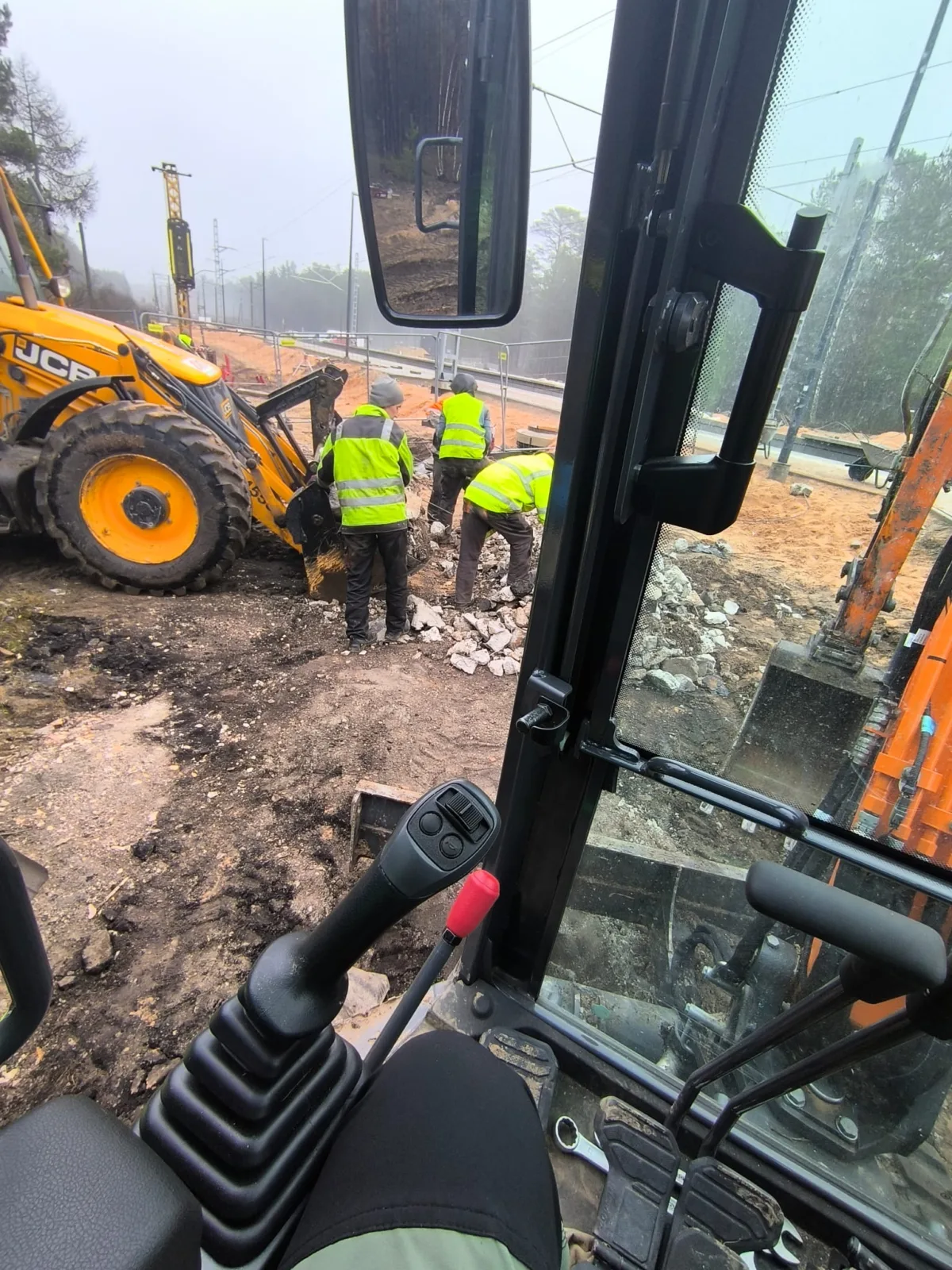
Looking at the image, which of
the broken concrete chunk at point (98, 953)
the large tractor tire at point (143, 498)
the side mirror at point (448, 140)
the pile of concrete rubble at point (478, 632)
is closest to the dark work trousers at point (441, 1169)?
the side mirror at point (448, 140)

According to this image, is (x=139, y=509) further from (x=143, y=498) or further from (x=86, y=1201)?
(x=86, y=1201)

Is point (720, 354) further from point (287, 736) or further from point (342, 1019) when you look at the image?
point (287, 736)

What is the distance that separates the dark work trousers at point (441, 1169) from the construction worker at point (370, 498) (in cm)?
430

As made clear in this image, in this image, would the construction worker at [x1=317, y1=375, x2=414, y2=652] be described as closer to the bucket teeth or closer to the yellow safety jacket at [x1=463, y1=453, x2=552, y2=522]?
the bucket teeth

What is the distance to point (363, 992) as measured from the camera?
2426mm

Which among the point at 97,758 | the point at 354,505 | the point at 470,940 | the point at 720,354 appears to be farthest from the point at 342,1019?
the point at 354,505

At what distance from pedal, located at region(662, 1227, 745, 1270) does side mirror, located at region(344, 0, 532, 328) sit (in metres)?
1.78

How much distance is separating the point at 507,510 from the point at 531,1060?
196 inches

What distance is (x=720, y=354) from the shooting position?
3.31 ft

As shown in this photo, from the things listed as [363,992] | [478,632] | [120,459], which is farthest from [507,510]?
[363,992]

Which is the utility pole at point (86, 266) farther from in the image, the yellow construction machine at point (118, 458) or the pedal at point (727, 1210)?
the pedal at point (727, 1210)

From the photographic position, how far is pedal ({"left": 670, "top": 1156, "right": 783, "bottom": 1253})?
120 centimetres

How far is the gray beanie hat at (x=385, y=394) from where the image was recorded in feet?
17.9

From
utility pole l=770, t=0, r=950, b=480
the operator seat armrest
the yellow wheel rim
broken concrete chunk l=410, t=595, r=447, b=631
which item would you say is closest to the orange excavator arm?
utility pole l=770, t=0, r=950, b=480
